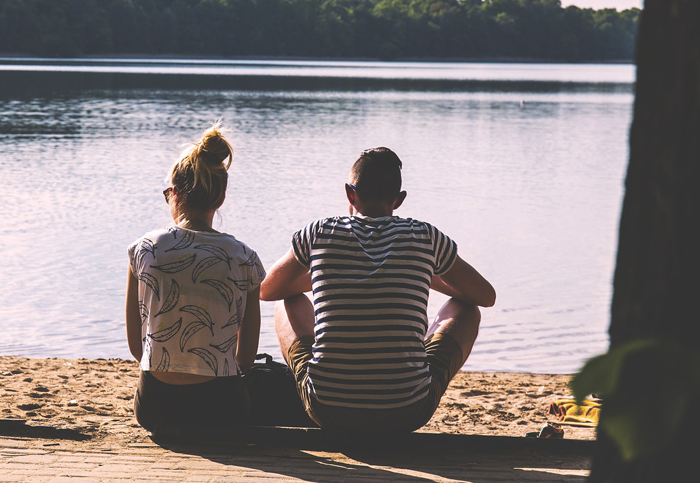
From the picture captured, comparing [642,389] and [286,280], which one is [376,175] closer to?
[286,280]

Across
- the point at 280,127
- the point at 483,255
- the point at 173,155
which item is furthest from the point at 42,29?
the point at 483,255

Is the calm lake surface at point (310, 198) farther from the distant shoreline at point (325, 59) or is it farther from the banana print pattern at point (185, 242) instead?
the distant shoreline at point (325, 59)

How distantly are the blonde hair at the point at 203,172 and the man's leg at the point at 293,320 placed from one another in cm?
55

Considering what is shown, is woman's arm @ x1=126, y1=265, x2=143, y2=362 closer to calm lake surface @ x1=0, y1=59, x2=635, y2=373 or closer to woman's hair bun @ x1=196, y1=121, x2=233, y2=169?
woman's hair bun @ x1=196, y1=121, x2=233, y2=169

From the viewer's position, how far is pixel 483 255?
412 inches

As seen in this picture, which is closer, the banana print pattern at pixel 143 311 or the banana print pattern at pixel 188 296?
the banana print pattern at pixel 188 296

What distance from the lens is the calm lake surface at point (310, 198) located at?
7777 mm

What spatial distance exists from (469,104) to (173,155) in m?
22.3

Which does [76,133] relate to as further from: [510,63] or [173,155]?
[510,63]

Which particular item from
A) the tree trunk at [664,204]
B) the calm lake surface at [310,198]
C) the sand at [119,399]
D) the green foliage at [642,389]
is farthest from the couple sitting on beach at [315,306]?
the green foliage at [642,389]

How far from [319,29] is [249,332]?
11313cm

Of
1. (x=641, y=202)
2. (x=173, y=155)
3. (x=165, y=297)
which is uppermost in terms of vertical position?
(x=641, y=202)

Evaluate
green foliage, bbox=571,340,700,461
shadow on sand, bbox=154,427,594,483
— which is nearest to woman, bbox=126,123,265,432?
shadow on sand, bbox=154,427,594,483

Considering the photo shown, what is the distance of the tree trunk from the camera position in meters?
1.30
